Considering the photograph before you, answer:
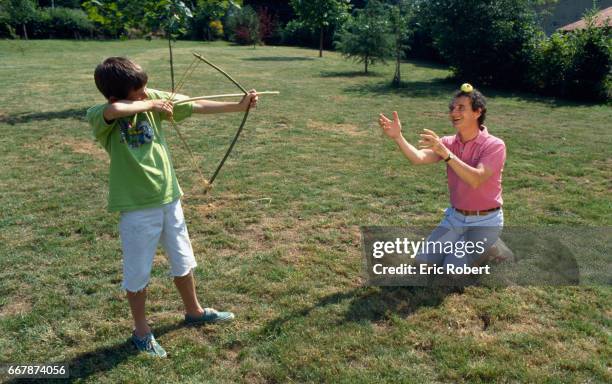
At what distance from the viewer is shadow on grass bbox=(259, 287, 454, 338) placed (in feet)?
10.8

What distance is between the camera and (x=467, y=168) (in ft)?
10.8

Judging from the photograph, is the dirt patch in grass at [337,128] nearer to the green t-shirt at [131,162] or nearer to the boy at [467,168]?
the boy at [467,168]

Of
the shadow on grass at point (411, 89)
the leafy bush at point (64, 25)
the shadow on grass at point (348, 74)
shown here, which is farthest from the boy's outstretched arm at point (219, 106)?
the leafy bush at point (64, 25)

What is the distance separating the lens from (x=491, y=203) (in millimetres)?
3586

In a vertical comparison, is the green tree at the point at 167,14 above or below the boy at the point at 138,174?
above

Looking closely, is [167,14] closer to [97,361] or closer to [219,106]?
[219,106]

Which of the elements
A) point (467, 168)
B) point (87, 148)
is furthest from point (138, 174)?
point (87, 148)

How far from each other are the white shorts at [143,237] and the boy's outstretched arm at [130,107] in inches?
20.9

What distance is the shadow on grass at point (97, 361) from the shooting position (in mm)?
2746

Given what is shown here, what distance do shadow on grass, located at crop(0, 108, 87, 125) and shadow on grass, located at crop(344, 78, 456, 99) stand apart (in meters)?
7.44

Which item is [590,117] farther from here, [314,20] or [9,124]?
[314,20]

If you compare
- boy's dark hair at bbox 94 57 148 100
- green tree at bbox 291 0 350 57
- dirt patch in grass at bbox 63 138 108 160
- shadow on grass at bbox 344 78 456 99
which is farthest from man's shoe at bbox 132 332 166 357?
green tree at bbox 291 0 350 57

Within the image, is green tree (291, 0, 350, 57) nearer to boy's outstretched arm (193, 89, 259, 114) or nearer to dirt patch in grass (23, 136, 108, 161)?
dirt patch in grass (23, 136, 108, 161)

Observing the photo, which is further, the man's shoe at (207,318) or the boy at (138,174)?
the man's shoe at (207,318)
